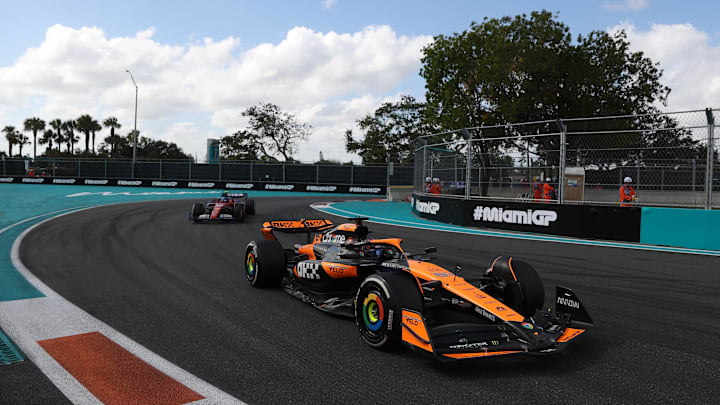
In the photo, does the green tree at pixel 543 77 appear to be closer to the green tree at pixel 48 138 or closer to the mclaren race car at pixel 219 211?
the mclaren race car at pixel 219 211

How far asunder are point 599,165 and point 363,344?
9.00 m

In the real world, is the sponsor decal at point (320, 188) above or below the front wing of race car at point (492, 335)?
above

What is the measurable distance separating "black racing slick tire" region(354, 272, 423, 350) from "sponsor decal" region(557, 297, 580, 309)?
123 cm

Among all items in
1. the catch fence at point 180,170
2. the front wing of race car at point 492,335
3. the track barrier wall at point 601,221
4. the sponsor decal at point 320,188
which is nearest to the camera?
the front wing of race car at point 492,335

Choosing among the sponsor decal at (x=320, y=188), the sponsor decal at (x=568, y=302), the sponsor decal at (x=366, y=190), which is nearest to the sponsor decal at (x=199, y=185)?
the sponsor decal at (x=320, y=188)

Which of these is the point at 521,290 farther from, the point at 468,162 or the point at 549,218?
the point at 468,162

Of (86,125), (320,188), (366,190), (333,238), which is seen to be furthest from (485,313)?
(86,125)

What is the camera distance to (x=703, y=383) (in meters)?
3.15

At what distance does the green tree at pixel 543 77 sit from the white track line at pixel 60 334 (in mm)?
22873

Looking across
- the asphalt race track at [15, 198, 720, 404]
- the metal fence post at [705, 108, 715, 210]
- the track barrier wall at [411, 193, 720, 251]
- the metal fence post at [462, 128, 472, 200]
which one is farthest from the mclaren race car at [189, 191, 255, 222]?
the metal fence post at [705, 108, 715, 210]

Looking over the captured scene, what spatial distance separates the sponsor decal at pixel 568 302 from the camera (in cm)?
384

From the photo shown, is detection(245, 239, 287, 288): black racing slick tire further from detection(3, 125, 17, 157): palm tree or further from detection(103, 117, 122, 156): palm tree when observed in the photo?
detection(3, 125, 17, 157): palm tree

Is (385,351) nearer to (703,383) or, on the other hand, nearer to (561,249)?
(703,383)

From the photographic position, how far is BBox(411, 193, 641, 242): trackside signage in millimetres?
10266
